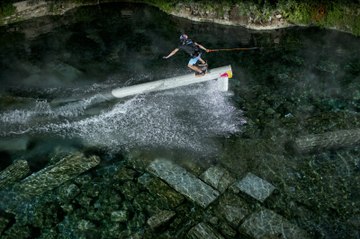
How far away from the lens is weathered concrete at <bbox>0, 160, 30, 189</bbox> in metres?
14.9

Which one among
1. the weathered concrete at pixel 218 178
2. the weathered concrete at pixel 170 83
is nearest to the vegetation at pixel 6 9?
the weathered concrete at pixel 170 83

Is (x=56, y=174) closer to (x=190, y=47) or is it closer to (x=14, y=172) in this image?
(x=14, y=172)

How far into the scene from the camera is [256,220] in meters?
13.2

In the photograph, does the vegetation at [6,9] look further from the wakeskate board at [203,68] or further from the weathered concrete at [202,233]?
the weathered concrete at [202,233]

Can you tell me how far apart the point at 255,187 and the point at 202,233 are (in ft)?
10.1

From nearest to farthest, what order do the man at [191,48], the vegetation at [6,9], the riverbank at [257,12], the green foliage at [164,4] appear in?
the man at [191,48] → the riverbank at [257,12] → the vegetation at [6,9] → the green foliage at [164,4]

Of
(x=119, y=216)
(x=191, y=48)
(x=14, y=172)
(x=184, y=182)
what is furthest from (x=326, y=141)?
(x=14, y=172)

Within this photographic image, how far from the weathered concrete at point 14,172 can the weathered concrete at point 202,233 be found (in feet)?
24.8

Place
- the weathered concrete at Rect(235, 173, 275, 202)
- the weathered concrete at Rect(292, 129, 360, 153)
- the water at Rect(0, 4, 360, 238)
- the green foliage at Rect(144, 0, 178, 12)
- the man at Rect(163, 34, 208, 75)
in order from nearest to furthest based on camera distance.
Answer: the weathered concrete at Rect(235, 173, 275, 202) → the water at Rect(0, 4, 360, 238) → the weathered concrete at Rect(292, 129, 360, 153) → the man at Rect(163, 34, 208, 75) → the green foliage at Rect(144, 0, 178, 12)

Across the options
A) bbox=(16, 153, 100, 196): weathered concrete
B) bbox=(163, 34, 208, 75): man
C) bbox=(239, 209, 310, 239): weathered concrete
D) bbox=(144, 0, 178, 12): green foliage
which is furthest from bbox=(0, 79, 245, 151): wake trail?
bbox=(144, 0, 178, 12): green foliage

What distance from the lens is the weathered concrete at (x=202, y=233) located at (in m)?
12.7

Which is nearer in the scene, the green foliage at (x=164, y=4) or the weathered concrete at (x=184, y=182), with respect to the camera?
the weathered concrete at (x=184, y=182)

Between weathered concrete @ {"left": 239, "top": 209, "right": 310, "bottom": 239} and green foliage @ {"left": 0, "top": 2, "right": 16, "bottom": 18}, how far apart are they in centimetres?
2347

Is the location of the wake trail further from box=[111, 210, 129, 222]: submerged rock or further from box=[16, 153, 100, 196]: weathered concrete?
box=[111, 210, 129, 222]: submerged rock
